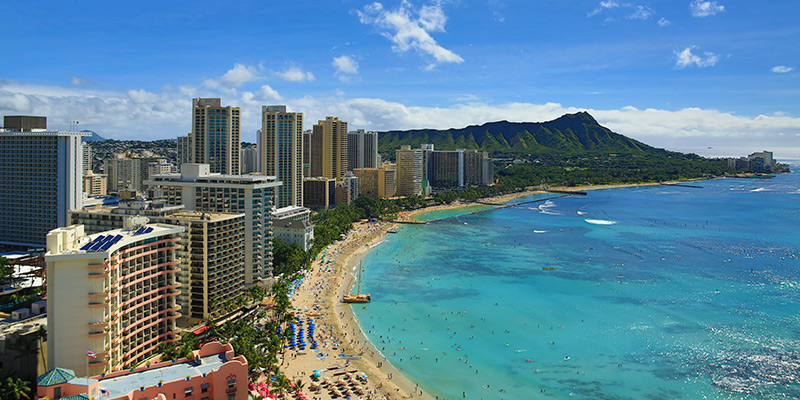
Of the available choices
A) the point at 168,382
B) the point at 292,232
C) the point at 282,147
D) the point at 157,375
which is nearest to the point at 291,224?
the point at 292,232

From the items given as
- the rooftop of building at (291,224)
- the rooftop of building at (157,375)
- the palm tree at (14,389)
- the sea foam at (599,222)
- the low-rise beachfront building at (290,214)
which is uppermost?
the low-rise beachfront building at (290,214)

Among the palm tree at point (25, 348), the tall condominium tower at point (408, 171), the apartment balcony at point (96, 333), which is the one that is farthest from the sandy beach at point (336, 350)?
the tall condominium tower at point (408, 171)

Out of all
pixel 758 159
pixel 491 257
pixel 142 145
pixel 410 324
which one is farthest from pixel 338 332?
pixel 758 159

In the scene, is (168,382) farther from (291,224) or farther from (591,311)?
(291,224)

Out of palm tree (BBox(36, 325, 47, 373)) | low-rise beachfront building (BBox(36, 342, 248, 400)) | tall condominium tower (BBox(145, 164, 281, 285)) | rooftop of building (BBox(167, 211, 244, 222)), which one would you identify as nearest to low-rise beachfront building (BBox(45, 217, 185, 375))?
low-rise beachfront building (BBox(36, 342, 248, 400))

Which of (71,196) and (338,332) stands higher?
(71,196)

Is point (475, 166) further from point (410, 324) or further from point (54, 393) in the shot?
point (54, 393)

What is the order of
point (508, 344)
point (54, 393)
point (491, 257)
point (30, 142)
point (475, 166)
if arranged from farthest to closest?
point (475, 166)
point (491, 257)
point (30, 142)
point (508, 344)
point (54, 393)

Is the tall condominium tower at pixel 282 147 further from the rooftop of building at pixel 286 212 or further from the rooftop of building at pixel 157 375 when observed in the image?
the rooftop of building at pixel 157 375
